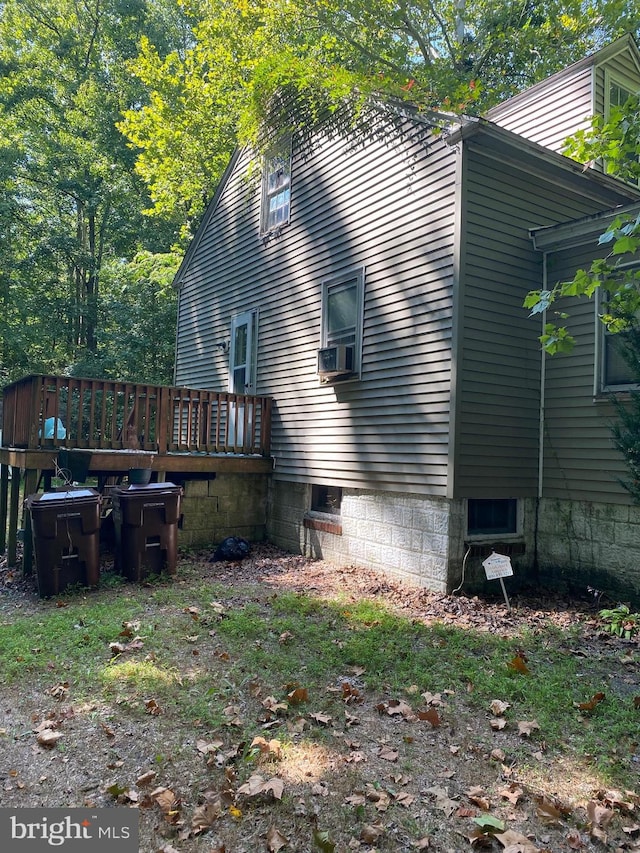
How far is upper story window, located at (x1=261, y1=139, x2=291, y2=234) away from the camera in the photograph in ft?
32.8

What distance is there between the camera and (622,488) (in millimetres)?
6230

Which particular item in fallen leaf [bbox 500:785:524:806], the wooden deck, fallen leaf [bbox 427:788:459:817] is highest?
the wooden deck

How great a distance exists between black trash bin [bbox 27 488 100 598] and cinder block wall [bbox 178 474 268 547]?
2131mm

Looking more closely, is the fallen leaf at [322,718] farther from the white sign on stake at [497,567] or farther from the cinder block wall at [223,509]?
the cinder block wall at [223,509]

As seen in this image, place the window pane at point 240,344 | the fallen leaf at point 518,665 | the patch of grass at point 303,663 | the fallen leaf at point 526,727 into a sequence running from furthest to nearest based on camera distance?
the window pane at point 240,344, the fallen leaf at point 518,665, the patch of grass at point 303,663, the fallen leaf at point 526,727

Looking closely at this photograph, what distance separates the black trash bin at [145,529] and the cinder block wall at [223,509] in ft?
4.66

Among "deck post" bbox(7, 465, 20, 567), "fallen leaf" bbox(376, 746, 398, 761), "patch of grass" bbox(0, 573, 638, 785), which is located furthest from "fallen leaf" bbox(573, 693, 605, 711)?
"deck post" bbox(7, 465, 20, 567)

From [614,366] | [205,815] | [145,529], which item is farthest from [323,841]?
[614,366]

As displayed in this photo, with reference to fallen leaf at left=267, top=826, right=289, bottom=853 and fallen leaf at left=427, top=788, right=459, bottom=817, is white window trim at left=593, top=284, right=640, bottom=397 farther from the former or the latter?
fallen leaf at left=267, top=826, right=289, bottom=853

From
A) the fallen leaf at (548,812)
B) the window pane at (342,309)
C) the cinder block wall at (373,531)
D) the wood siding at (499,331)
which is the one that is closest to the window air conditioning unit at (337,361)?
the window pane at (342,309)

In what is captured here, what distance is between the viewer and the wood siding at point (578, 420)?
A: 6.44m

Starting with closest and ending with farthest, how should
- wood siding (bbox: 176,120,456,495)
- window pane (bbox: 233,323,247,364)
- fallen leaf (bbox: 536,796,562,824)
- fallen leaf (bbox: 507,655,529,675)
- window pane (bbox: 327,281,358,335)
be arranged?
fallen leaf (bbox: 536,796,562,824) → fallen leaf (bbox: 507,655,529,675) → wood siding (bbox: 176,120,456,495) → window pane (bbox: 327,281,358,335) → window pane (bbox: 233,323,247,364)

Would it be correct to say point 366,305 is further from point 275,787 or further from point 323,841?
point 323,841

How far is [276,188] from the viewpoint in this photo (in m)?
10.3
